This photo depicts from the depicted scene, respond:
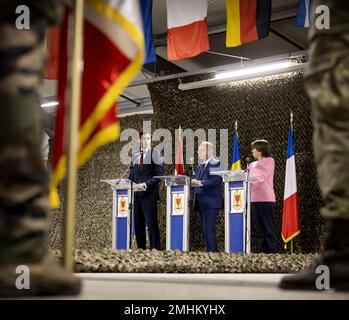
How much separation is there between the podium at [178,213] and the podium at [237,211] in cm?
44

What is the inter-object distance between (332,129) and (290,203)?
5486 mm

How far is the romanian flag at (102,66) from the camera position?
159 cm

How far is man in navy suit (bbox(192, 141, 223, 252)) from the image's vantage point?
605cm

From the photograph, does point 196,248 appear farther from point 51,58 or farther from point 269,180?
point 51,58

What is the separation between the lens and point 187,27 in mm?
6336

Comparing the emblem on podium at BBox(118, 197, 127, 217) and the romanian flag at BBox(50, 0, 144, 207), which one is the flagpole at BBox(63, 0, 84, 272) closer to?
the romanian flag at BBox(50, 0, 144, 207)

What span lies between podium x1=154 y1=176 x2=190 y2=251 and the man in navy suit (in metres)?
0.15

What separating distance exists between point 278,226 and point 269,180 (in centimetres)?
146

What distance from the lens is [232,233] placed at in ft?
19.4

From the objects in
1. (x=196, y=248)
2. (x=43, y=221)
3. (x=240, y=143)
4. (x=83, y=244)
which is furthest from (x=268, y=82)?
(x=43, y=221)

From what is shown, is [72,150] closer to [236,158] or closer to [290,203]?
[290,203]

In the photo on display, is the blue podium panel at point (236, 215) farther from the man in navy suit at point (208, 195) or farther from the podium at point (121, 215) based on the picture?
the podium at point (121, 215)

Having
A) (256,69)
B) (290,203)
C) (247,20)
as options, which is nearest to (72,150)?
(247,20)

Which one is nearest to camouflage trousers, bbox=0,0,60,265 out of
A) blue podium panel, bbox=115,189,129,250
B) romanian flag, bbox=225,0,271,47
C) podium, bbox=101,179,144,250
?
romanian flag, bbox=225,0,271,47
